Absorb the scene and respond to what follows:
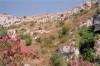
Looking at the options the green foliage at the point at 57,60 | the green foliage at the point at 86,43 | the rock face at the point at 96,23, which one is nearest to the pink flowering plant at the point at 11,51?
the green foliage at the point at 57,60

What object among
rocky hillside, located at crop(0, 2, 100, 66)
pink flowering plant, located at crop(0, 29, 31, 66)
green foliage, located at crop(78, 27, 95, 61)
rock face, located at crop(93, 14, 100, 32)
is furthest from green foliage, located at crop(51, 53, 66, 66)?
rock face, located at crop(93, 14, 100, 32)

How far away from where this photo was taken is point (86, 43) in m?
19.9

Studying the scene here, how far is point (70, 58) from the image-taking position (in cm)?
1889

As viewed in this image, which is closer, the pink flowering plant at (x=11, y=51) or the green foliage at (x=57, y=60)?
the pink flowering plant at (x=11, y=51)

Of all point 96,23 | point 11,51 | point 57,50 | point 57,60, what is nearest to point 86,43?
point 57,50

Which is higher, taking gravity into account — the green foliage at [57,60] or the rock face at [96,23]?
the rock face at [96,23]

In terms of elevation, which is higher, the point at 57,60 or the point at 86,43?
the point at 86,43

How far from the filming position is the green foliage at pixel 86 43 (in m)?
19.0

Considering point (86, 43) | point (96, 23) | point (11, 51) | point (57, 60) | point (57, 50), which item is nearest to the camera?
point (57, 60)

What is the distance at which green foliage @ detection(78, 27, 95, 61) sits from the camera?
19014 millimetres

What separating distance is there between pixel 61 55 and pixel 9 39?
2932 mm

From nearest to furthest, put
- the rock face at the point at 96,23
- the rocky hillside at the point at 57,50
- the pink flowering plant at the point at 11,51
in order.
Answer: the pink flowering plant at the point at 11,51, the rocky hillside at the point at 57,50, the rock face at the point at 96,23

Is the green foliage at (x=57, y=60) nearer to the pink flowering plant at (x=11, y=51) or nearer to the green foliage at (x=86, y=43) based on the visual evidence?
the green foliage at (x=86, y=43)

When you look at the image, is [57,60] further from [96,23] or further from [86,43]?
[96,23]
